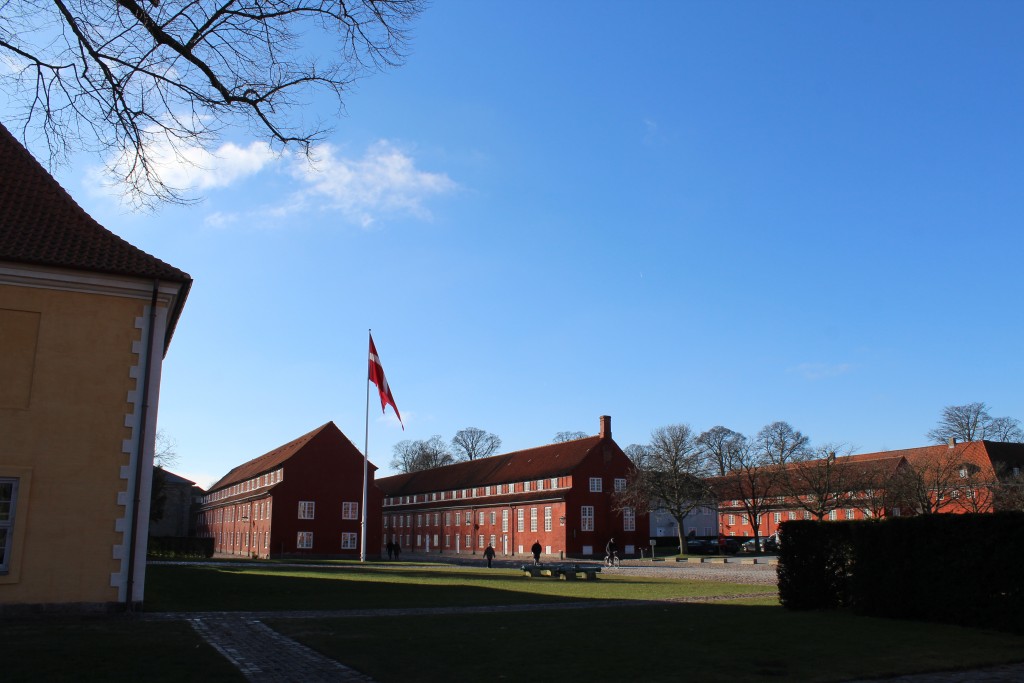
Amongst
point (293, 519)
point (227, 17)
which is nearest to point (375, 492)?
point (293, 519)

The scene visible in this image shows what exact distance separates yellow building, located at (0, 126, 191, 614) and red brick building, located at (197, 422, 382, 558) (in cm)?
4652

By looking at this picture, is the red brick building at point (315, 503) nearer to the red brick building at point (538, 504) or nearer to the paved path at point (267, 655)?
the red brick building at point (538, 504)

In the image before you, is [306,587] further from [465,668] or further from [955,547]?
[955,547]

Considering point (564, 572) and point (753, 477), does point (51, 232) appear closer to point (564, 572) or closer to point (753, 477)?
point (564, 572)

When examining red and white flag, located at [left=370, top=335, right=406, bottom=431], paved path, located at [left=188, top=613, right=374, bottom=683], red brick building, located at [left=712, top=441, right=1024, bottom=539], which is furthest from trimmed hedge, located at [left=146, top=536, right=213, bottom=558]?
paved path, located at [left=188, top=613, right=374, bottom=683]

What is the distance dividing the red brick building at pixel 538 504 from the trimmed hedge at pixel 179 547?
2481 centimetres

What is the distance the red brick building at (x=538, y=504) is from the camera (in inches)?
2517

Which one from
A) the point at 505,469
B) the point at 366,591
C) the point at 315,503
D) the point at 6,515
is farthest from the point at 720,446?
the point at 6,515

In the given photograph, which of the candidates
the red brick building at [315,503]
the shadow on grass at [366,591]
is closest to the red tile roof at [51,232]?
the shadow on grass at [366,591]

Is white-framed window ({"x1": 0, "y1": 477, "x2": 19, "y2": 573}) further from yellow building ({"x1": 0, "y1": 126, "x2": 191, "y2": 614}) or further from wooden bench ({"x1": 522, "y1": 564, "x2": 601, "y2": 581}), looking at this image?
wooden bench ({"x1": 522, "y1": 564, "x2": 601, "y2": 581})

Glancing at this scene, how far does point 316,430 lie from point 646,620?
5371cm

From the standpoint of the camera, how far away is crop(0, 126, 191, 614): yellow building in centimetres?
1416

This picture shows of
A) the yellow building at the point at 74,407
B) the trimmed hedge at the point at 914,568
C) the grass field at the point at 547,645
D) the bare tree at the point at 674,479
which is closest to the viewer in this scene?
the grass field at the point at 547,645

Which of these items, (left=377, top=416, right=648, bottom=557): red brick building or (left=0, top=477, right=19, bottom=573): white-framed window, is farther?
(left=377, top=416, right=648, bottom=557): red brick building
